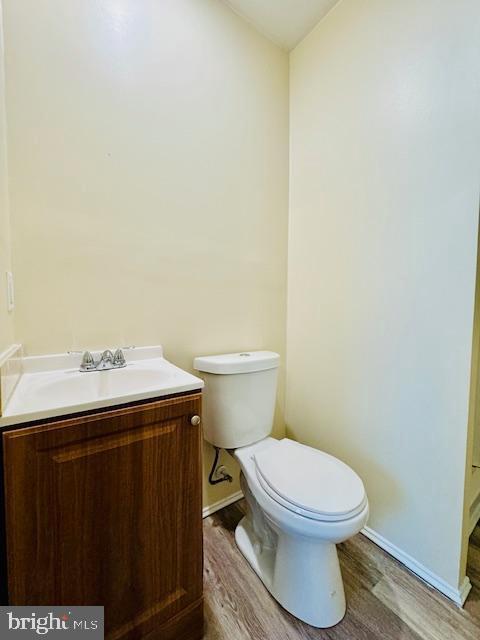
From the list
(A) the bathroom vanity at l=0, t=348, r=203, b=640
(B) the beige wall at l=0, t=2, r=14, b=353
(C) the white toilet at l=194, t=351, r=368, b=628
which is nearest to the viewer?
(A) the bathroom vanity at l=0, t=348, r=203, b=640

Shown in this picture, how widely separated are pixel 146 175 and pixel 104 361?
806 millimetres

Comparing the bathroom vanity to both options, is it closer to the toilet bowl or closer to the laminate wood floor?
the laminate wood floor

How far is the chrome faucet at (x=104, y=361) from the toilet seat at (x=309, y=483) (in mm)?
685

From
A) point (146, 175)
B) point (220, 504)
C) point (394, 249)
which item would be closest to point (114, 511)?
point (220, 504)

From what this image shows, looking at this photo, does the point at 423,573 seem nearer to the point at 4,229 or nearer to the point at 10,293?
the point at 10,293

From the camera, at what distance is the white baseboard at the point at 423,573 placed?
104 centimetres

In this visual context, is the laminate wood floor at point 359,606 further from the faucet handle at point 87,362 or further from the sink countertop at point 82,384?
the faucet handle at point 87,362

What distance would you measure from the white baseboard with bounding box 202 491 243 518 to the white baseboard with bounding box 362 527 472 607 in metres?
0.66

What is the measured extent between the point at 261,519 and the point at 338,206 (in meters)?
1.52

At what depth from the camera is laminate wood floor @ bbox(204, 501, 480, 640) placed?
36.9 inches

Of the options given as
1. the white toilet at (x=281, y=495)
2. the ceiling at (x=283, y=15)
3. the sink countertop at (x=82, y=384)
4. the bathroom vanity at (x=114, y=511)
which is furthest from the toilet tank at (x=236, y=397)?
the ceiling at (x=283, y=15)

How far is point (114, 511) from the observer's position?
73 cm

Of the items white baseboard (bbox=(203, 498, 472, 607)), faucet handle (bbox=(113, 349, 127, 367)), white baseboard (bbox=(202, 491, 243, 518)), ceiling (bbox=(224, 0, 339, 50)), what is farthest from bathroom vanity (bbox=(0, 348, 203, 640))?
ceiling (bbox=(224, 0, 339, 50))

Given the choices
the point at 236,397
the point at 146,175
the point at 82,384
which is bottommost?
the point at 236,397
